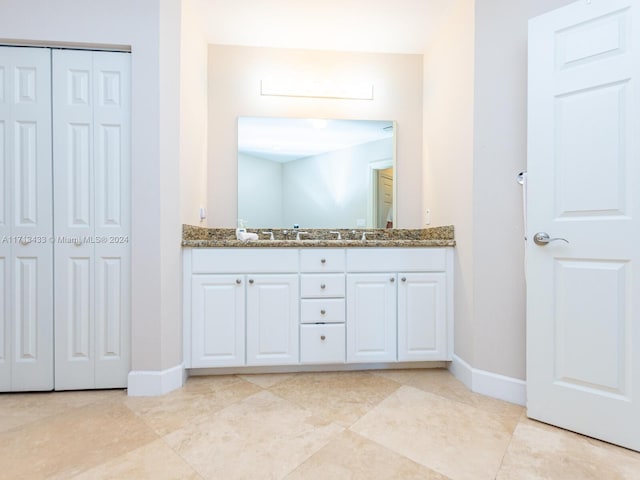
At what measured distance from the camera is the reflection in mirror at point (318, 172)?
2.47 meters

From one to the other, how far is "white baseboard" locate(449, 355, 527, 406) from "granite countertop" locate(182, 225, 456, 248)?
2.58 ft

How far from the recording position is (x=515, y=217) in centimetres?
170

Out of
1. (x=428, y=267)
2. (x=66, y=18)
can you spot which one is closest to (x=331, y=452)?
(x=428, y=267)

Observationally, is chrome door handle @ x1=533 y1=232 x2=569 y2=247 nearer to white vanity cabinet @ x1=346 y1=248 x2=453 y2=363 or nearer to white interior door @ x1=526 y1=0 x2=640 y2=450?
white interior door @ x1=526 y1=0 x2=640 y2=450

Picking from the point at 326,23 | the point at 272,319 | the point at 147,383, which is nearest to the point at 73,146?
the point at 147,383

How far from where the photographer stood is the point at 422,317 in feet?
6.68

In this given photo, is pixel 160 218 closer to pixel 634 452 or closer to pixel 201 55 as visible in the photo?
pixel 201 55

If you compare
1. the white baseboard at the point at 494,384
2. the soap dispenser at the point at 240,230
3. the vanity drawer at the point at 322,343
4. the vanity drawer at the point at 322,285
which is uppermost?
the soap dispenser at the point at 240,230

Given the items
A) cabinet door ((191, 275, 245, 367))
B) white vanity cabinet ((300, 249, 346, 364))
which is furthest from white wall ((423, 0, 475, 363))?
cabinet door ((191, 275, 245, 367))

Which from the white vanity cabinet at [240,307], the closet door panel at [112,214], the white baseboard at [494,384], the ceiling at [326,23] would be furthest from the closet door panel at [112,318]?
the white baseboard at [494,384]

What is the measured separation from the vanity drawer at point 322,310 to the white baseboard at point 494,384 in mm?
820

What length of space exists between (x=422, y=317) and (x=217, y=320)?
1.32 m

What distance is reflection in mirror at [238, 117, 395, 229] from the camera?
2467 millimetres

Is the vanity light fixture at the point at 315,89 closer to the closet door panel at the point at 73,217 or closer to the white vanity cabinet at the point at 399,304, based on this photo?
the closet door panel at the point at 73,217
